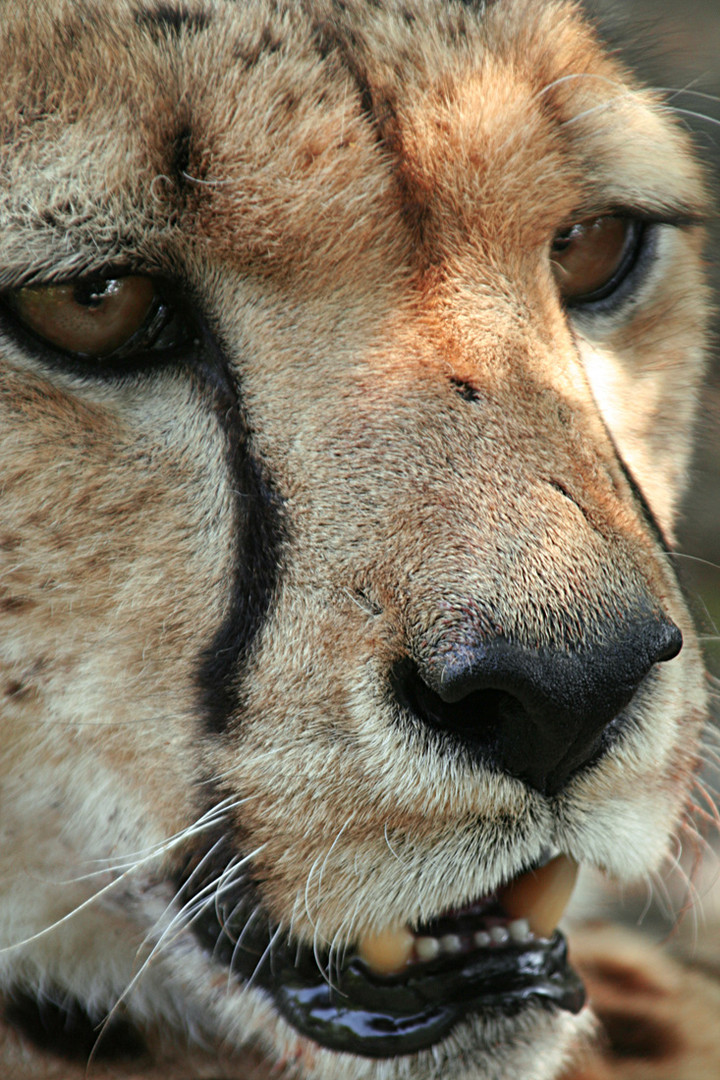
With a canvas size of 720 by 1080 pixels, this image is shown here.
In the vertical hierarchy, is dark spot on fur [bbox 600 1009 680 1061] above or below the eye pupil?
below

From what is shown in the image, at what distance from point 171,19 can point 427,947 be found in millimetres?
1169

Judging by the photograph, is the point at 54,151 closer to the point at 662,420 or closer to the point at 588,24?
the point at 588,24

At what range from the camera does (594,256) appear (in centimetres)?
178

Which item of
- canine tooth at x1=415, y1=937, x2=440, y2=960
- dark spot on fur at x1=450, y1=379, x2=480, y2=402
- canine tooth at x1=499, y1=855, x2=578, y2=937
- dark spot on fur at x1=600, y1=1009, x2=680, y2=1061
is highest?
dark spot on fur at x1=450, y1=379, x2=480, y2=402

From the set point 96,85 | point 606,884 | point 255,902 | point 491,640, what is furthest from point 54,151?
point 606,884

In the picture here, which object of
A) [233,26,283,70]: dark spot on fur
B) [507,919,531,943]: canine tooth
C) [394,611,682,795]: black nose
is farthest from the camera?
[507,919,531,943]: canine tooth

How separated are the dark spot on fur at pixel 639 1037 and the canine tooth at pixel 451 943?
0.67 meters

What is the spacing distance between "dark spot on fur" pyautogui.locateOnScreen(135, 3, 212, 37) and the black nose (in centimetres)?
80

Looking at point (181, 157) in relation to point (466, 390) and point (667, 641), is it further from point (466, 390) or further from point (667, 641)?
point (667, 641)

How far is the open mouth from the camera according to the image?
1.49 meters

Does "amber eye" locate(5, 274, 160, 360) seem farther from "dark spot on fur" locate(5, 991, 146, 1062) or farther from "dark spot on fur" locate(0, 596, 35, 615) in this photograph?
"dark spot on fur" locate(5, 991, 146, 1062)

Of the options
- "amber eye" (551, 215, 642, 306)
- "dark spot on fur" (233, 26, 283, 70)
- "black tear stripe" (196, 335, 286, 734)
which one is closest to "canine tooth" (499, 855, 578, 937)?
"black tear stripe" (196, 335, 286, 734)

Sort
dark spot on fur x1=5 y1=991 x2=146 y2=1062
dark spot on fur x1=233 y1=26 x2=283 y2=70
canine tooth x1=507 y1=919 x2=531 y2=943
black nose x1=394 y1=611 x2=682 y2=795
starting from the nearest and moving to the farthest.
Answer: black nose x1=394 y1=611 x2=682 y2=795 < dark spot on fur x1=233 y1=26 x2=283 y2=70 < canine tooth x1=507 y1=919 x2=531 y2=943 < dark spot on fur x1=5 y1=991 x2=146 y2=1062

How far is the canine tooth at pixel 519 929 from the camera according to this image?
156 centimetres
